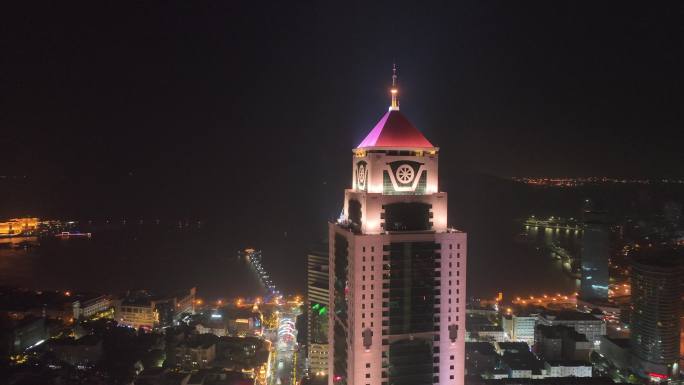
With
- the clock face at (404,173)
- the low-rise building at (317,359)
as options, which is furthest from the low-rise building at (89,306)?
the clock face at (404,173)

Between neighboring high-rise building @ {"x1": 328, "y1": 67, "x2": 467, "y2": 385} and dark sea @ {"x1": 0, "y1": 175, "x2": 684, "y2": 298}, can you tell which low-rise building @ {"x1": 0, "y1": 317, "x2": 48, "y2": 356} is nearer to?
dark sea @ {"x1": 0, "y1": 175, "x2": 684, "y2": 298}

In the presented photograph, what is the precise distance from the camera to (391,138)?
275 inches

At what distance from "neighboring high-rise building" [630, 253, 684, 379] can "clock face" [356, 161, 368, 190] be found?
1482cm

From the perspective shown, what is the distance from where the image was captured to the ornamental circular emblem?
6.96m

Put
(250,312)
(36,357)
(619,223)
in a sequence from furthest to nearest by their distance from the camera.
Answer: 1. (619,223)
2. (250,312)
3. (36,357)

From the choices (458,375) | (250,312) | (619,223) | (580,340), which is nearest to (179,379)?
(250,312)

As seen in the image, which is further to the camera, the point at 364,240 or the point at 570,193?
the point at 570,193

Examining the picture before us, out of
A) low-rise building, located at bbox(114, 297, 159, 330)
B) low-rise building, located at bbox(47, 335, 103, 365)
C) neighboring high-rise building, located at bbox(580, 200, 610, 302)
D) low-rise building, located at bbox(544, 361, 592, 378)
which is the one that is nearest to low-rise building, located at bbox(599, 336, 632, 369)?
low-rise building, located at bbox(544, 361, 592, 378)

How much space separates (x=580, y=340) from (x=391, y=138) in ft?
47.7

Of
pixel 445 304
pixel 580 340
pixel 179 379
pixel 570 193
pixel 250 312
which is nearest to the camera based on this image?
pixel 445 304

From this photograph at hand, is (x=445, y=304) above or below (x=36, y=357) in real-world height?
above

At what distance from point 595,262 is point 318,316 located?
18.2 m

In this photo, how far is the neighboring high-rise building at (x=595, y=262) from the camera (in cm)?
2602

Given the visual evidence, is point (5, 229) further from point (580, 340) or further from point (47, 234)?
point (580, 340)
